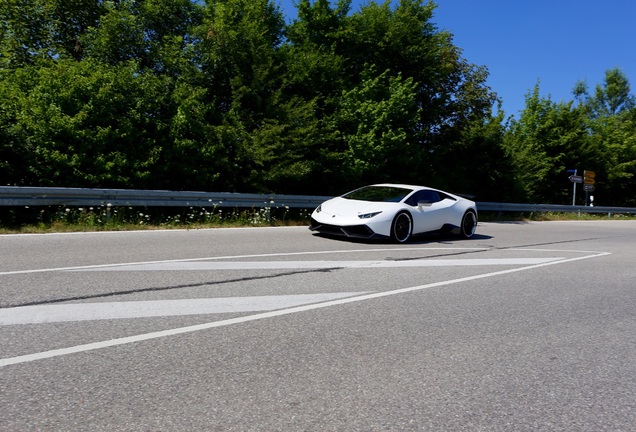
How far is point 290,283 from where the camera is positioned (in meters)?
6.13

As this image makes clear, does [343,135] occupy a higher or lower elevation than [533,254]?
higher

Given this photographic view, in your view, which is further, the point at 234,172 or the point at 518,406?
the point at 234,172

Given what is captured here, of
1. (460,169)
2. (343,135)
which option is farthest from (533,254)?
(460,169)

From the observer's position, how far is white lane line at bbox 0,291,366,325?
4.23 metres

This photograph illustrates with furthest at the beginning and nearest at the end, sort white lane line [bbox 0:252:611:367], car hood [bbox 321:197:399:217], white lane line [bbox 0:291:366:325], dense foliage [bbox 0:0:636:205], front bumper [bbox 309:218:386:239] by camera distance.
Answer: dense foliage [bbox 0:0:636:205], car hood [bbox 321:197:399:217], front bumper [bbox 309:218:386:239], white lane line [bbox 0:291:366:325], white lane line [bbox 0:252:611:367]

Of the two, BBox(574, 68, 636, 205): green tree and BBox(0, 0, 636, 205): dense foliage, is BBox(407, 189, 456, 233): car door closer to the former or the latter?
BBox(0, 0, 636, 205): dense foliage

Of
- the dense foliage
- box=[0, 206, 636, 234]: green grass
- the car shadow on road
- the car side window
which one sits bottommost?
the car shadow on road

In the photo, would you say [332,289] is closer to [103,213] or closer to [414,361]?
[414,361]

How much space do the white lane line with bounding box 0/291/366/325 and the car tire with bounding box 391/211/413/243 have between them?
5.28 meters

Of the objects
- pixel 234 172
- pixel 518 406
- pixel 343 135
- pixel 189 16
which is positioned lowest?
pixel 518 406

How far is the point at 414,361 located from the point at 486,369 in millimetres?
495

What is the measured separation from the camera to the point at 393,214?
10.5 m

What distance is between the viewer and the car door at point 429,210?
11125mm

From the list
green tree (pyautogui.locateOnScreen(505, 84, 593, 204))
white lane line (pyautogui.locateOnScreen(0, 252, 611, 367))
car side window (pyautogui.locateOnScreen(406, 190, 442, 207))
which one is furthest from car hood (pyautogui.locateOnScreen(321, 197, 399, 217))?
green tree (pyautogui.locateOnScreen(505, 84, 593, 204))
